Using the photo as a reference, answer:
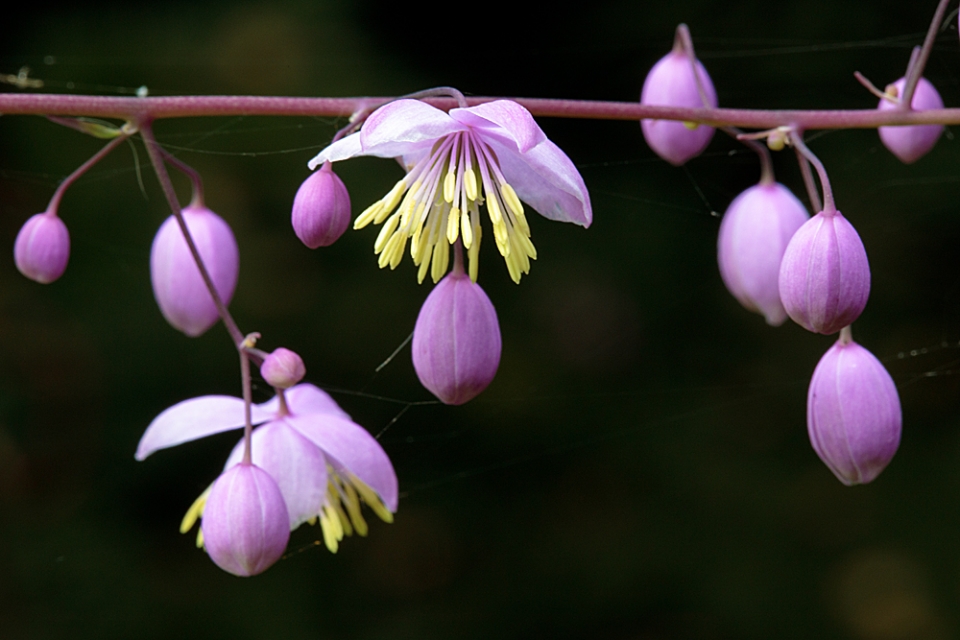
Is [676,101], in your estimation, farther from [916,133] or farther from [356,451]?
[356,451]

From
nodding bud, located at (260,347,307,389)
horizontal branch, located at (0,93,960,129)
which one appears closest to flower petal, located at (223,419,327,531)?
nodding bud, located at (260,347,307,389)

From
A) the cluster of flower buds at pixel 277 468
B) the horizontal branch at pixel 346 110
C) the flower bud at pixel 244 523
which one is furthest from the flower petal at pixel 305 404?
the horizontal branch at pixel 346 110

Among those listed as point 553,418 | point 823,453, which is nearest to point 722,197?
point 553,418

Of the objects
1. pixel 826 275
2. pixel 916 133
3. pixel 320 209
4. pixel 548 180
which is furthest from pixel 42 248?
pixel 916 133

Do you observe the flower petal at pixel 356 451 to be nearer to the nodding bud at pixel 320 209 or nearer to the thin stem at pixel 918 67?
the nodding bud at pixel 320 209

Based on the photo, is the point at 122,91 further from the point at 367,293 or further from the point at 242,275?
the point at 367,293
